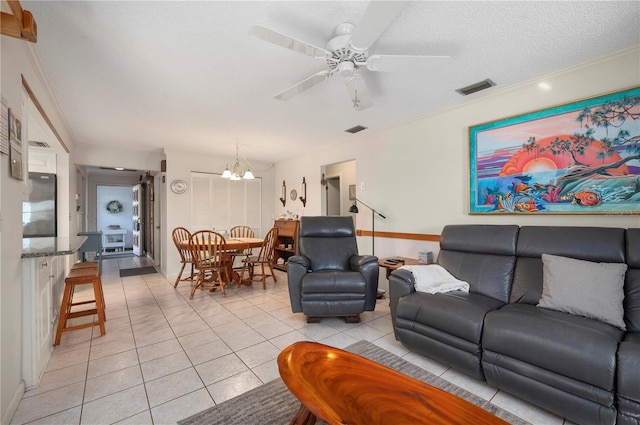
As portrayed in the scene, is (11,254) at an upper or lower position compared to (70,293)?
upper

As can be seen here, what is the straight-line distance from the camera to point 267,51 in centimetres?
205

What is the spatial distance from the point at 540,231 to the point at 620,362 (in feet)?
3.59

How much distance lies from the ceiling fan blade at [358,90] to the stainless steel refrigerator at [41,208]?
360cm

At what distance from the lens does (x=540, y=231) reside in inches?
86.7

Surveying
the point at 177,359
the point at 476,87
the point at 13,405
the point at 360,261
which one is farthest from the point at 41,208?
the point at 476,87

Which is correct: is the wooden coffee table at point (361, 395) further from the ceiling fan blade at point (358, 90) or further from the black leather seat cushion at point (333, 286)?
the ceiling fan blade at point (358, 90)

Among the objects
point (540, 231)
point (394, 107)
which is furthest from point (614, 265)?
point (394, 107)

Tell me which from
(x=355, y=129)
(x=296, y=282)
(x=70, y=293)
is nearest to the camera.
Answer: (x=70, y=293)

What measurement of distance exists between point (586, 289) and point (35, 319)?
143 inches

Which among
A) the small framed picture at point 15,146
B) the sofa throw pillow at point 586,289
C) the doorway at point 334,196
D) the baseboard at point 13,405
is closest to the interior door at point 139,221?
the doorway at point 334,196

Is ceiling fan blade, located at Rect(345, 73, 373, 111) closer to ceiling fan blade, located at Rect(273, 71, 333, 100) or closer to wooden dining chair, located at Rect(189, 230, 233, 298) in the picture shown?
ceiling fan blade, located at Rect(273, 71, 333, 100)

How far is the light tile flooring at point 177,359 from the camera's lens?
1.62 meters

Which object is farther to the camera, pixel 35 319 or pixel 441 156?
pixel 441 156

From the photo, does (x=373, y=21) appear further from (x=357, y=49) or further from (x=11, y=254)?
(x=11, y=254)
